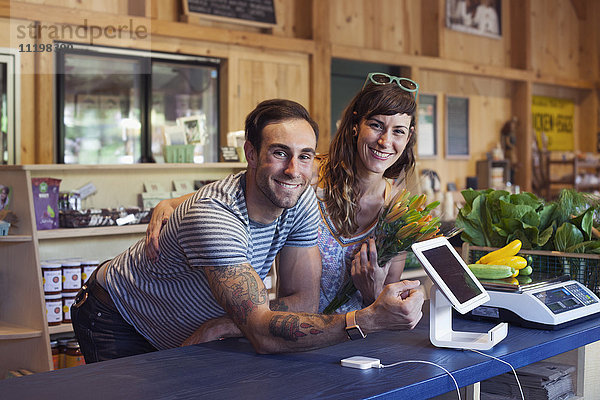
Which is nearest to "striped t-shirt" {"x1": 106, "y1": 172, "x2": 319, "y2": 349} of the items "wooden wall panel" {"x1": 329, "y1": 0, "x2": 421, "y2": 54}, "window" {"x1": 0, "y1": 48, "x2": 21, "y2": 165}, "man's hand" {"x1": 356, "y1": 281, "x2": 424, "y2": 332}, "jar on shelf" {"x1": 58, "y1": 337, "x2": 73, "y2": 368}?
"man's hand" {"x1": 356, "y1": 281, "x2": 424, "y2": 332}

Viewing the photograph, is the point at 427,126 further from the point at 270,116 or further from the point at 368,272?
the point at 270,116

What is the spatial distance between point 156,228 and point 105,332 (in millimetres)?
382

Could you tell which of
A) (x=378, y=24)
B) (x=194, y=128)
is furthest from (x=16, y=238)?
A: (x=378, y=24)

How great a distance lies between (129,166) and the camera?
3977 millimetres

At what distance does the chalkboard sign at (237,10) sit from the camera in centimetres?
566

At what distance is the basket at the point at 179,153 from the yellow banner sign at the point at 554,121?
5.99m

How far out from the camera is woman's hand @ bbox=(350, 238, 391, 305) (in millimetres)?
A: 2270

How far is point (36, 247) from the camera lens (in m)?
3.62

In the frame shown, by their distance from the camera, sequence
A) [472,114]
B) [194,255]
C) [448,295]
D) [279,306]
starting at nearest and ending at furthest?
[448,295] < [194,255] < [279,306] < [472,114]

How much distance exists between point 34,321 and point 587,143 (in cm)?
837

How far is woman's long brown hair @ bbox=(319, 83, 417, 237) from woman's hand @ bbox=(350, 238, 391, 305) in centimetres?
19

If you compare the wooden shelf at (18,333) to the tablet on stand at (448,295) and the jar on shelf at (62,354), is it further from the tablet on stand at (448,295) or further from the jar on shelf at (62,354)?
the tablet on stand at (448,295)

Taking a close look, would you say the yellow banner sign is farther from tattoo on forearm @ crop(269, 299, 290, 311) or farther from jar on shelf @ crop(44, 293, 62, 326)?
tattoo on forearm @ crop(269, 299, 290, 311)

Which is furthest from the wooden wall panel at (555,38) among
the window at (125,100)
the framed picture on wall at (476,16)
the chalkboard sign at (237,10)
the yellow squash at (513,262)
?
the yellow squash at (513,262)
